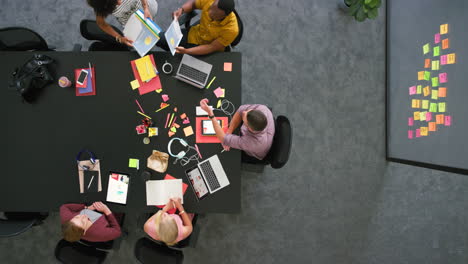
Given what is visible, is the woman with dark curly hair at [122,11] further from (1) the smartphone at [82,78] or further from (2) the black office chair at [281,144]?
(2) the black office chair at [281,144]

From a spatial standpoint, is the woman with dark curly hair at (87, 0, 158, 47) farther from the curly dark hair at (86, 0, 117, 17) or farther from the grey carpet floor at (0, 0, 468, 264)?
the grey carpet floor at (0, 0, 468, 264)

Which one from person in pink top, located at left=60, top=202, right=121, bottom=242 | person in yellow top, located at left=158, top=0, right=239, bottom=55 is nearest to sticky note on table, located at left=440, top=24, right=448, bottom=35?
person in yellow top, located at left=158, top=0, right=239, bottom=55

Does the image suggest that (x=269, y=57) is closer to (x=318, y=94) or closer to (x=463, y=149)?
(x=318, y=94)

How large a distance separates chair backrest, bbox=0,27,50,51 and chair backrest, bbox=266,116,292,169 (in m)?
2.13

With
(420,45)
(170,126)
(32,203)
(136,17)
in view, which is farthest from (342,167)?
(32,203)

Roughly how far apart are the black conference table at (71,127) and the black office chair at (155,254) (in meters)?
0.36

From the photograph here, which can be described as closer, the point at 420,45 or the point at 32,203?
the point at 32,203

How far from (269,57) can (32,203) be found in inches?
103

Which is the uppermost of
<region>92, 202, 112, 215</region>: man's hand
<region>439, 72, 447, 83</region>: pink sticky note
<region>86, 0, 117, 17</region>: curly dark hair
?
<region>86, 0, 117, 17</region>: curly dark hair

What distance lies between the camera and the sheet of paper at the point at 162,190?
2139 mm

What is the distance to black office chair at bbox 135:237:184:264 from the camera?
7.30 ft

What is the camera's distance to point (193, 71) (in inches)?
84.7

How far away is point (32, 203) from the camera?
215 centimetres

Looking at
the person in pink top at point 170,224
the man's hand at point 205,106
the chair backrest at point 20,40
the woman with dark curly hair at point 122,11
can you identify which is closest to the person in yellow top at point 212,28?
the woman with dark curly hair at point 122,11
